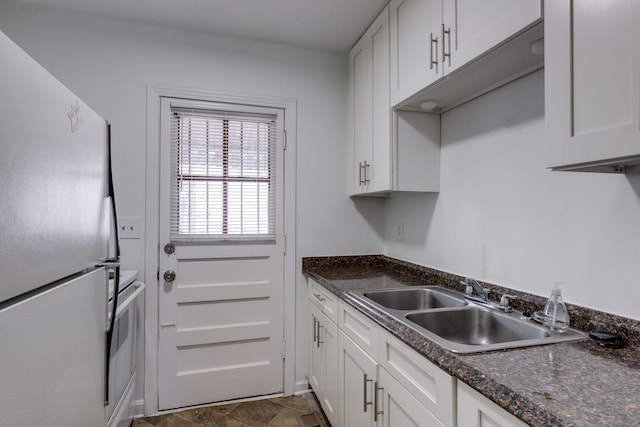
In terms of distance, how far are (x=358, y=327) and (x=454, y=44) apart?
1238mm

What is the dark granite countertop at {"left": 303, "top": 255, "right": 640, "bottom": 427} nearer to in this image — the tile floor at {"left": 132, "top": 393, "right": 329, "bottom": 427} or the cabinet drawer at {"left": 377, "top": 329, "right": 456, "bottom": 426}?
the cabinet drawer at {"left": 377, "top": 329, "right": 456, "bottom": 426}

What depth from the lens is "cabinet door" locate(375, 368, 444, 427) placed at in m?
1.02

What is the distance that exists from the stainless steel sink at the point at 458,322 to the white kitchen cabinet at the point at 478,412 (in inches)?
4.2

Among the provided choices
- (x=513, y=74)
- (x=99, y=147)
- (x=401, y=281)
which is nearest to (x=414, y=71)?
(x=513, y=74)

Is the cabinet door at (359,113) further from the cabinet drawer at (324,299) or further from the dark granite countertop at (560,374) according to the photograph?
the dark granite countertop at (560,374)

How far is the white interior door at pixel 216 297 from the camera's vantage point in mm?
2125

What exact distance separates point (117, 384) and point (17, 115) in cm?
137

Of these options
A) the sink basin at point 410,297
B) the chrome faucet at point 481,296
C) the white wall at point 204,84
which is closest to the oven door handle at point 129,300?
the white wall at point 204,84

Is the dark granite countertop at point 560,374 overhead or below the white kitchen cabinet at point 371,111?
below

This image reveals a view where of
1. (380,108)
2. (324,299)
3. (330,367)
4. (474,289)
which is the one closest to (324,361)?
(330,367)

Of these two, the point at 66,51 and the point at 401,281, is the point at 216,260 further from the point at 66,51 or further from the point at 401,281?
the point at 66,51

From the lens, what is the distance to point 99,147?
3.65ft

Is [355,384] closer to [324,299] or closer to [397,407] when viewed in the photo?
[397,407]

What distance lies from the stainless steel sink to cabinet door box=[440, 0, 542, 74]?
3.12 ft
